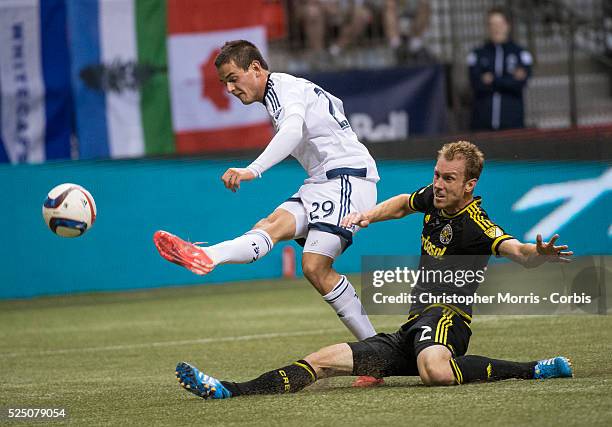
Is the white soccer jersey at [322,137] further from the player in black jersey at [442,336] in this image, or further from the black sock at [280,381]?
the black sock at [280,381]

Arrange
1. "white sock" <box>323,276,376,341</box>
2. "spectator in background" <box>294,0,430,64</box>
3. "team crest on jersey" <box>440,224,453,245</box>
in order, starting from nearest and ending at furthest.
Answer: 1. "team crest on jersey" <box>440,224,453,245</box>
2. "white sock" <box>323,276,376,341</box>
3. "spectator in background" <box>294,0,430,64</box>

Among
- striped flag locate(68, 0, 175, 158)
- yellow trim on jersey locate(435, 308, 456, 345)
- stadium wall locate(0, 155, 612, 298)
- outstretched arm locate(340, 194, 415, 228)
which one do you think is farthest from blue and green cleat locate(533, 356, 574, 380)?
striped flag locate(68, 0, 175, 158)

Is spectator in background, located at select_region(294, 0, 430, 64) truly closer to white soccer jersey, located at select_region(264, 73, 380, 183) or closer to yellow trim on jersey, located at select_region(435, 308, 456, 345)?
white soccer jersey, located at select_region(264, 73, 380, 183)

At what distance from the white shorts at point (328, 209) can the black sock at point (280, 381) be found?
3.81 ft

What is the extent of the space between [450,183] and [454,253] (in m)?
0.41

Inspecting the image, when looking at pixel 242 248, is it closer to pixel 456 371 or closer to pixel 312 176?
pixel 312 176

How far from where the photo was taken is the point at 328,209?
772cm

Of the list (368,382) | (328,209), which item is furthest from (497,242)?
(328,209)

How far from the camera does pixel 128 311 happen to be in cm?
1250

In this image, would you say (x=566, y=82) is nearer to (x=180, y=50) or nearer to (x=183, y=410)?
(x=180, y=50)

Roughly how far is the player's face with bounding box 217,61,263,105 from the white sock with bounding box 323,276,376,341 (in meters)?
1.32

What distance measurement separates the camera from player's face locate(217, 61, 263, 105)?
304 inches

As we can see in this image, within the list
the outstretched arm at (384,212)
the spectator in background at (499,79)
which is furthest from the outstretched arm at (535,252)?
the spectator in background at (499,79)

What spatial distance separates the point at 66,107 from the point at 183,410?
917 centimetres
